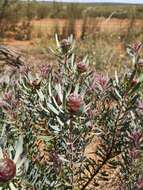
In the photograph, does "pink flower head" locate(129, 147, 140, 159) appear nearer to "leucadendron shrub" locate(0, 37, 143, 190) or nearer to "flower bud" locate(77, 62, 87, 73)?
"leucadendron shrub" locate(0, 37, 143, 190)

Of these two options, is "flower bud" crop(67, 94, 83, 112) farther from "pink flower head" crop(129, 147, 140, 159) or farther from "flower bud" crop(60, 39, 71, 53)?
"flower bud" crop(60, 39, 71, 53)

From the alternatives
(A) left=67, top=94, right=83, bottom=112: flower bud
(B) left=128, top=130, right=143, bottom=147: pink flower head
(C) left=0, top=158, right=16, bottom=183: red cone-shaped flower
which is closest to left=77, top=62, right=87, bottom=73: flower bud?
(B) left=128, top=130, right=143, bottom=147: pink flower head

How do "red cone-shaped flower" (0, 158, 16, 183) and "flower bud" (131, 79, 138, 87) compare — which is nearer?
"red cone-shaped flower" (0, 158, 16, 183)

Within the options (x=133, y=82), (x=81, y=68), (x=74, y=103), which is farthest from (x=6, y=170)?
(x=81, y=68)

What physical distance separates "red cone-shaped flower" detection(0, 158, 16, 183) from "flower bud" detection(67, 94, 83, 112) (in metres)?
0.27

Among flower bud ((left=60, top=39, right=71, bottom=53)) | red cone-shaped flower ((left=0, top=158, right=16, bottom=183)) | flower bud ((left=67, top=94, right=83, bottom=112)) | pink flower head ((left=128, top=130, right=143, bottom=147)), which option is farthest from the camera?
flower bud ((left=60, top=39, right=71, bottom=53))

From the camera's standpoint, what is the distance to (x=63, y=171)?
147 centimetres

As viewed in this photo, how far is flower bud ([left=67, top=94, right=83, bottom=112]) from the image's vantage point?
114cm

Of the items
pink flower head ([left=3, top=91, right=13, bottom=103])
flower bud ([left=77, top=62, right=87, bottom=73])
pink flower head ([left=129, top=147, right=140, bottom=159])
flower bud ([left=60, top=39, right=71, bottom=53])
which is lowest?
pink flower head ([left=129, top=147, right=140, bottom=159])

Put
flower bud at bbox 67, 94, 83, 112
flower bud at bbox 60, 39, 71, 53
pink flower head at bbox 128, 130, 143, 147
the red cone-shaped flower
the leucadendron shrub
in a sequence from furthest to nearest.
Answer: flower bud at bbox 60, 39, 71, 53 → pink flower head at bbox 128, 130, 143, 147 → the leucadendron shrub → flower bud at bbox 67, 94, 83, 112 → the red cone-shaped flower

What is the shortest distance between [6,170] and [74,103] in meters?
0.30

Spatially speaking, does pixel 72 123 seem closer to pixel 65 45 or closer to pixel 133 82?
pixel 133 82

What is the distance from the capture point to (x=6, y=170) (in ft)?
2.90

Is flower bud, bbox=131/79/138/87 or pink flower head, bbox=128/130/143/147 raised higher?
flower bud, bbox=131/79/138/87
